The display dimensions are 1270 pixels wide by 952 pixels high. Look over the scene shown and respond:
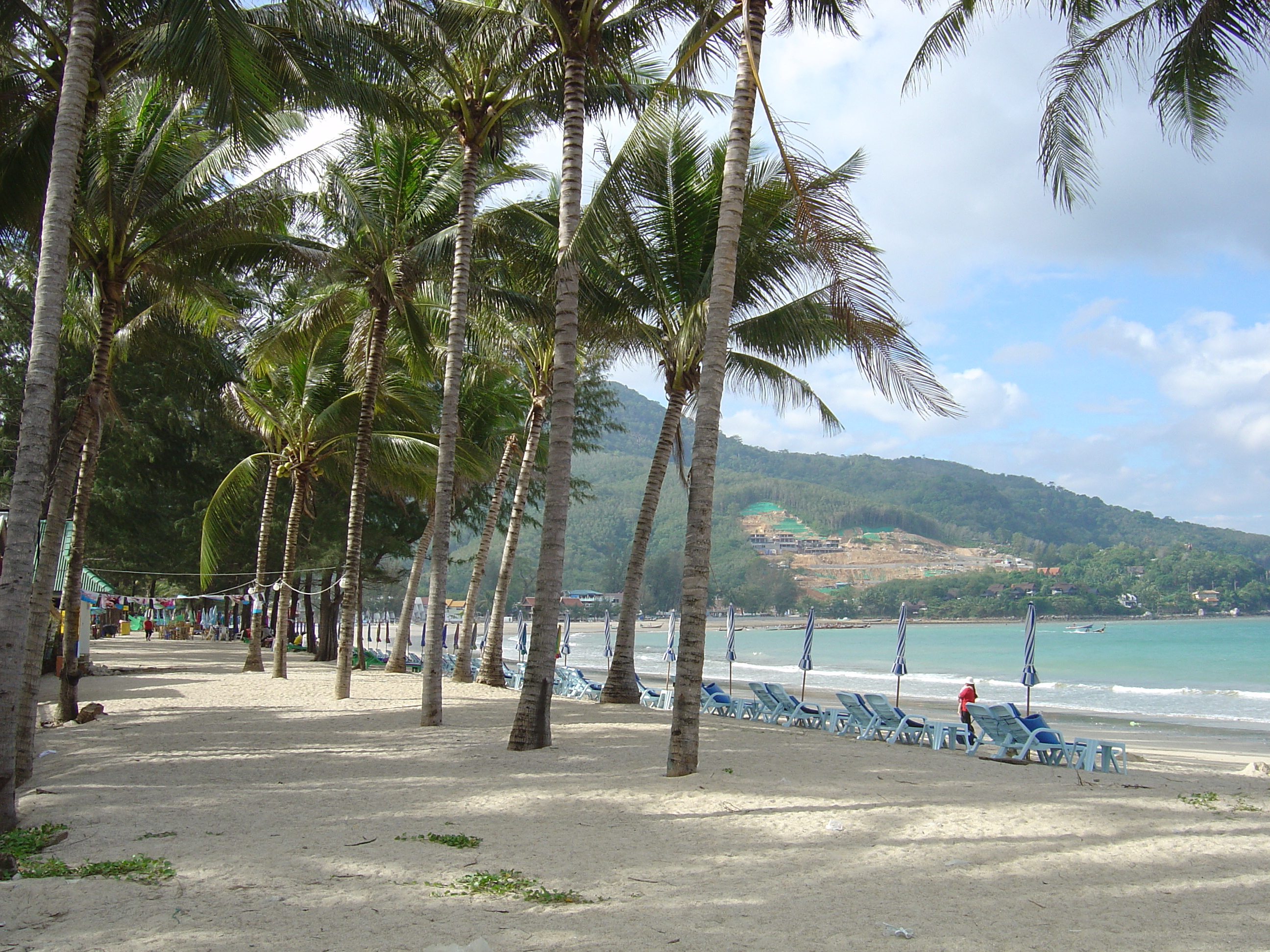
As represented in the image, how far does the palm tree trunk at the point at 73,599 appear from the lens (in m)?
10.3

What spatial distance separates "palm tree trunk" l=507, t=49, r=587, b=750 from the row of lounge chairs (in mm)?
4593

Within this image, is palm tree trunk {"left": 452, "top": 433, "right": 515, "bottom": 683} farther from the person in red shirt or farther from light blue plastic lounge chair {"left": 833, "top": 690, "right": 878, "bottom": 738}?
the person in red shirt

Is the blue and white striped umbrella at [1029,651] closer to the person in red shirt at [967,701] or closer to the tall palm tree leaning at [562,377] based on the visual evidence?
the person in red shirt at [967,701]

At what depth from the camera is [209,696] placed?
14.2 meters

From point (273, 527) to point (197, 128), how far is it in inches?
765

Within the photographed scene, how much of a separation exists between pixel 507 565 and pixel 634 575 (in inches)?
123

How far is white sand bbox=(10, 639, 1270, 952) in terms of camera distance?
4.09 m

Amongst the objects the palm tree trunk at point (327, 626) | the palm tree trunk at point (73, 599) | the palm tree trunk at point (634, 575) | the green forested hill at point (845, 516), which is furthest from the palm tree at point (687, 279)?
the green forested hill at point (845, 516)

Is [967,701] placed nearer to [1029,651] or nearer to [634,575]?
[1029,651]

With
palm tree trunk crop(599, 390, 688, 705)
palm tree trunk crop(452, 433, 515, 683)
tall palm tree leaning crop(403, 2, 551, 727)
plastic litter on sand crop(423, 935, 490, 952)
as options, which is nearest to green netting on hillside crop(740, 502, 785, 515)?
palm tree trunk crop(452, 433, 515, 683)

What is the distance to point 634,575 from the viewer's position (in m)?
13.7

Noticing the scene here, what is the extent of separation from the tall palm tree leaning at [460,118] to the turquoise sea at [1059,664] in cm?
1948

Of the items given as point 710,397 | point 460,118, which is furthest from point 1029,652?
point 460,118

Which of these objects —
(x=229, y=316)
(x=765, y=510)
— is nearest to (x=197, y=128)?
(x=229, y=316)
